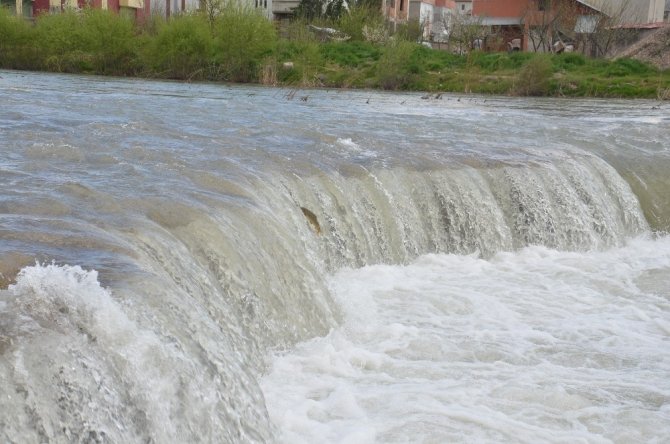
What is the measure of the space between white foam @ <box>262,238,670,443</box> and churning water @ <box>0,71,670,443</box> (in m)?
0.02

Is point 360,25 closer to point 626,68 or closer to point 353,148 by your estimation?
point 626,68

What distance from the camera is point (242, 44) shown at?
125 ft

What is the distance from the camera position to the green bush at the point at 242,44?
37719 millimetres

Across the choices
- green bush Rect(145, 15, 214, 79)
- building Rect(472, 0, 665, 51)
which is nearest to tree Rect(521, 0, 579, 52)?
building Rect(472, 0, 665, 51)

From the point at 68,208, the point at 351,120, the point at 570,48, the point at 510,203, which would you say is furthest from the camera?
the point at 570,48

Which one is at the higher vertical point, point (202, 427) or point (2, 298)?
point (2, 298)

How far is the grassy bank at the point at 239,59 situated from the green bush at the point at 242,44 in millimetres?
42

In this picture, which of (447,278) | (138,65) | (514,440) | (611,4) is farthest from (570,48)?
(514,440)

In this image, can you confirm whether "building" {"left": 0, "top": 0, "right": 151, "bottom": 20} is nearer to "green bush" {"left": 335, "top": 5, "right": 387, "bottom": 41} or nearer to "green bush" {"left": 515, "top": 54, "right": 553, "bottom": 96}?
"green bush" {"left": 335, "top": 5, "right": 387, "bottom": 41}

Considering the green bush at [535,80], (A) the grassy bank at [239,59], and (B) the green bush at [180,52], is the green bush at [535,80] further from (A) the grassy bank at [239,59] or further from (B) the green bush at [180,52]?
(B) the green bush at [180,52]

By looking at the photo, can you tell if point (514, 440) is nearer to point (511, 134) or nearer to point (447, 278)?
point (447, 278)

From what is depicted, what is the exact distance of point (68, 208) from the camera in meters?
7.14

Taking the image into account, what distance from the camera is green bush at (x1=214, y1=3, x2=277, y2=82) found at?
37.7m

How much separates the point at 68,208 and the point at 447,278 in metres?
3.80
